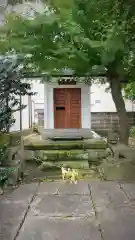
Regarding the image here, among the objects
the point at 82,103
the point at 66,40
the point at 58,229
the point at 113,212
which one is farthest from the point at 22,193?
the point at 82,103

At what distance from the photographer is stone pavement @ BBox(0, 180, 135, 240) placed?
3.33 metres

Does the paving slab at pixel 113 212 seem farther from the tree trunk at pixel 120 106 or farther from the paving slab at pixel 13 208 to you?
the tree trunk at pixel 120 106

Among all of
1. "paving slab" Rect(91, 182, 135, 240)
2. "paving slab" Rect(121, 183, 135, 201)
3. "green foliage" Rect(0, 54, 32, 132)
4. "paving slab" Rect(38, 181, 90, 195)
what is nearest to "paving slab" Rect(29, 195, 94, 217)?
"paving slab" Rect(91, 182, 135, 240)

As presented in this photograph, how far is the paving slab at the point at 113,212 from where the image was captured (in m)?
3.33

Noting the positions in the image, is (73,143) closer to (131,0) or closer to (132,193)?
(132,193)

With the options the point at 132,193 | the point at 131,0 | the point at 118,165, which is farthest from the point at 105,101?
the point at 131,0

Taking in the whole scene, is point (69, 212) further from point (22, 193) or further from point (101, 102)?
point (101, 102)

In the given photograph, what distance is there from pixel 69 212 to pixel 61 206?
32 cm

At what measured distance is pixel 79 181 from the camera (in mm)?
6242

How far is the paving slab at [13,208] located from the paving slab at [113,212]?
97 cm

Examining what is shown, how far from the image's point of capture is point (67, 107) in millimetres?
13320

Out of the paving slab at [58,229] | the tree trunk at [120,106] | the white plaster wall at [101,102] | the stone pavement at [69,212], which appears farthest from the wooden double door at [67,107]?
the paving slab at [58,229]

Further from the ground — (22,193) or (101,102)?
(101,102)

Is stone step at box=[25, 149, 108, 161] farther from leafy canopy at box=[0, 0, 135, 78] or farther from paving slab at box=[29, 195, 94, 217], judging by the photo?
paving slab at box=[29, 195, 94, 217]
